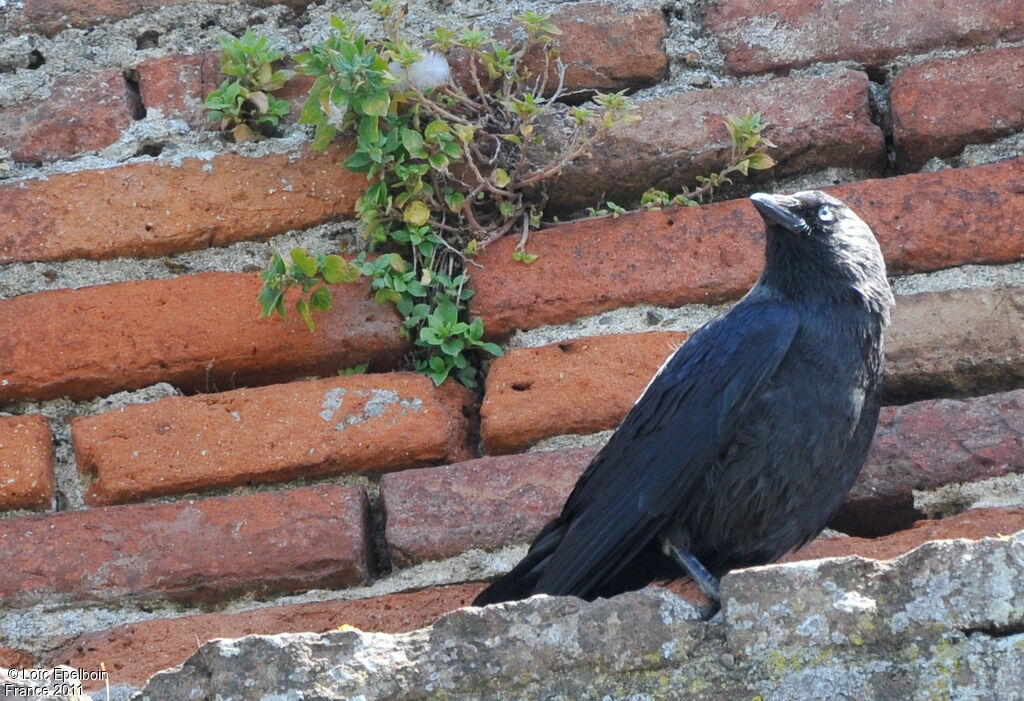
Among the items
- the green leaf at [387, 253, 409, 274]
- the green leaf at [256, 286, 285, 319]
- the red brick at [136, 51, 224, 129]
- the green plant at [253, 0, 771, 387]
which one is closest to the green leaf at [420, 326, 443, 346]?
the green plant at [253, 0, 771, 387]

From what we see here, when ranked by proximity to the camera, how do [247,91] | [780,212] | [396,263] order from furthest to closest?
[247,91] → [396,263] → [780,212]

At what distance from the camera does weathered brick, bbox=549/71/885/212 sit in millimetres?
2572

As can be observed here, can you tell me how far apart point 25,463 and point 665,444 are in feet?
3.02

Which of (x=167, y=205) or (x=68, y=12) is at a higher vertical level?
(x=68, y=12)

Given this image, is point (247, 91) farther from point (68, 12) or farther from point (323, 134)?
point (68, 12)

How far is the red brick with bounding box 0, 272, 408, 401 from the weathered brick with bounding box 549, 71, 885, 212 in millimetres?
423

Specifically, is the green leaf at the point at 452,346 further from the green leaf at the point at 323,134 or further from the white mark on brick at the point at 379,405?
the green leaf at the point at 323,134

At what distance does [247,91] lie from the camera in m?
2.60

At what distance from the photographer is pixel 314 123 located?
257 centimetres

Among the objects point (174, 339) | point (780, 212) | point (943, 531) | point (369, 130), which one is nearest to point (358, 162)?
point (369, 130)

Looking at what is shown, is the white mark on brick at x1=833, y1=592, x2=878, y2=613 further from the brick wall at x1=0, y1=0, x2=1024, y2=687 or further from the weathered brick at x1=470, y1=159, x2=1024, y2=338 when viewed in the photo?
the weathered brick at x1=470, y1=159, x2=1024, y2=338

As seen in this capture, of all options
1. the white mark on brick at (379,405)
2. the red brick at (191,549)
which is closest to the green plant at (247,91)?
the white mark on brick at (379,405)

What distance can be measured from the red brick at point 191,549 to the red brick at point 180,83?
720 millimetres

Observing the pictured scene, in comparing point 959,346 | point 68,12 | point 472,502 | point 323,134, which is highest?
point 68,12
